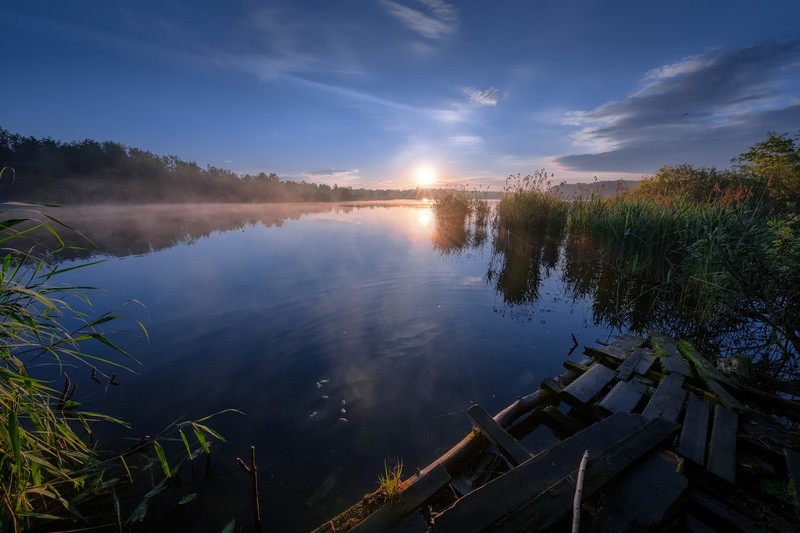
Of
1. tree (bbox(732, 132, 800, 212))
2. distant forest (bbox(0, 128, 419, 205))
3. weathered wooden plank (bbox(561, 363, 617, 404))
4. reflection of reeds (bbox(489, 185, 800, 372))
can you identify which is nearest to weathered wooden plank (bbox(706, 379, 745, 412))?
weathered wooden plank (bbox(561, 363, 617, 404))

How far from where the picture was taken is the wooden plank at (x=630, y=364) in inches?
154

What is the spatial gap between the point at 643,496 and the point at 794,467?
1.59 m

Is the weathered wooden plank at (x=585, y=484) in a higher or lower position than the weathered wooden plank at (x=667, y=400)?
higher

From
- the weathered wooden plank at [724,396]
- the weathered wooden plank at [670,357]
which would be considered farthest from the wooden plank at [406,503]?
the weathered wooden plank at [670,357]

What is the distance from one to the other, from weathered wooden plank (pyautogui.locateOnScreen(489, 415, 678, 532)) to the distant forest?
59021mm

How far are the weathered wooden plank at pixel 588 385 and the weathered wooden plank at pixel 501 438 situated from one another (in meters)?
1.37

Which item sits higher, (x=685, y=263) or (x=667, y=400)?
(x=685, y=263)

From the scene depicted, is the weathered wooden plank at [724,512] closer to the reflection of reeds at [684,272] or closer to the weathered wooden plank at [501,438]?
the weathered wooden plank at [501,438]

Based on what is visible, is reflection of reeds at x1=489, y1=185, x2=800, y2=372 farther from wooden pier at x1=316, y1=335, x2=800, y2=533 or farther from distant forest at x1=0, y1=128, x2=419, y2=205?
distant forest at x1=0, y1=128, x2=419, y2=205

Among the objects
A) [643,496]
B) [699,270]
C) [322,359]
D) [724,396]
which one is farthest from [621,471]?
[699,270]

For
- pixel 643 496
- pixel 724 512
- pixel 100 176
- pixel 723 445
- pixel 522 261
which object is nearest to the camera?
pixel 643 496

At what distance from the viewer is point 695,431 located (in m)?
2.75

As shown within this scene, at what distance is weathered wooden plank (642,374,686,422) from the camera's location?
304 cm

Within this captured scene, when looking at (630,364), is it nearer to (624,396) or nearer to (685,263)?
(624,396)
